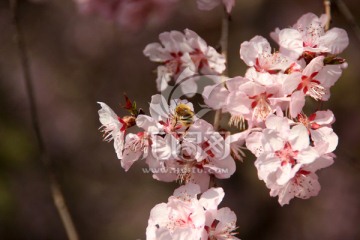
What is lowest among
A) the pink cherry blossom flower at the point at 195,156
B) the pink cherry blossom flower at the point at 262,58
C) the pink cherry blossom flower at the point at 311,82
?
the pink cherry blossom flower at the point at 195,156

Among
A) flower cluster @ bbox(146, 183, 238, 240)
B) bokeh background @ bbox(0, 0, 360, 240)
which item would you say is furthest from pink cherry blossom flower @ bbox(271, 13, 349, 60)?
bokeh background @ bbox(0, 0, 360, 240)

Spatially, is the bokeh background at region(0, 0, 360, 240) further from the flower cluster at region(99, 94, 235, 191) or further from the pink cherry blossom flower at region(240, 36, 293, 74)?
the flower cluster at region(99, 94, 235, 191)

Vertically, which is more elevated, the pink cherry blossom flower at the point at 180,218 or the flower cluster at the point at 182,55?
the flower cluster at the point at 182,55

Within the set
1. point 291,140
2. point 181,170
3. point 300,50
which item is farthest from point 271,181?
point 300,50

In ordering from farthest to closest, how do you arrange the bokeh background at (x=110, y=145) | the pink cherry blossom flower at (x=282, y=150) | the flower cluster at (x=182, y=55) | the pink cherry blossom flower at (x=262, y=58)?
the bokeh background at (x=110, y=145)
the flower cluster at (x=182, y=55)
the pink cherry blossom flower at (x=262, y=58)
the pink cherry blossom flower at (x=282, y=150)

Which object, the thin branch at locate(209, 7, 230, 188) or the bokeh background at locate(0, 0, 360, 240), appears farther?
the bokeh background at locate(0, 0, 360, 240)

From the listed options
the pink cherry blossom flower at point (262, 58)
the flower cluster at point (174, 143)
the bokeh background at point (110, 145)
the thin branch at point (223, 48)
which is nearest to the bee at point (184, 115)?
the flower cluster at point (174, 143)

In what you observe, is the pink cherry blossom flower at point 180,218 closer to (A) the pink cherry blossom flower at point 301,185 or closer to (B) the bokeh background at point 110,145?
(A) the pink cherry blossom flower at point 301,185

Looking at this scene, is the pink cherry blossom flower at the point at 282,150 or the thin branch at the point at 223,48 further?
the thin branch at the point at 223,48

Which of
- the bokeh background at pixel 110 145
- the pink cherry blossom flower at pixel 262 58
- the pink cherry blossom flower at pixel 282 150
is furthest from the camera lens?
the bokeh background at pixel 110 145
